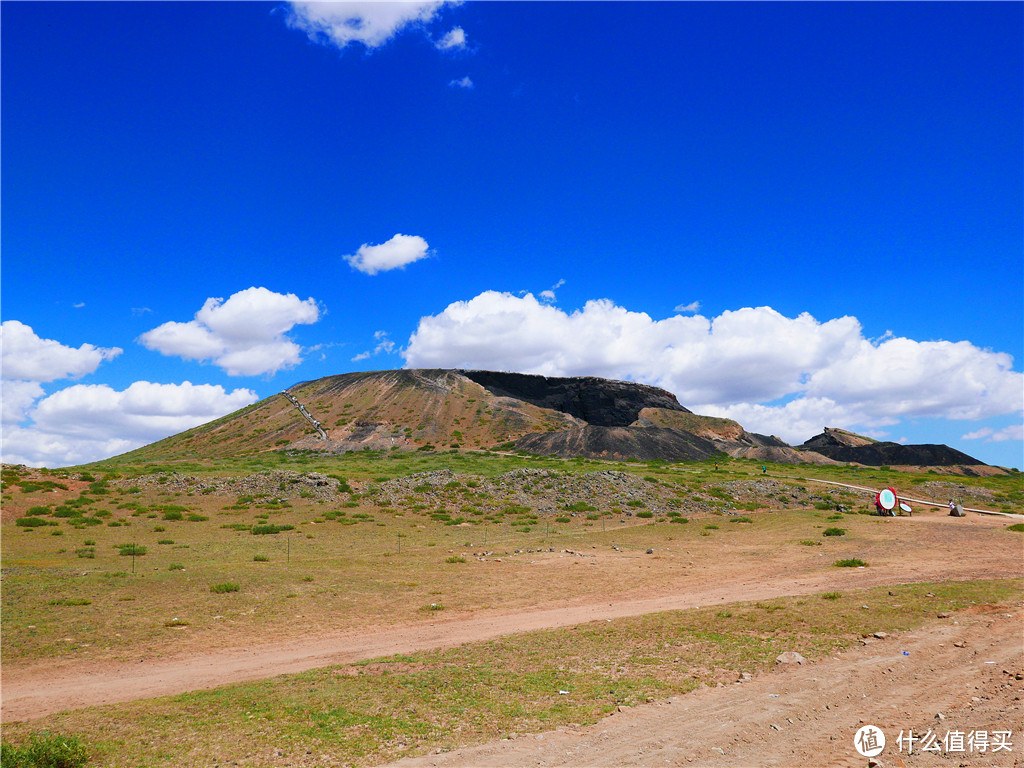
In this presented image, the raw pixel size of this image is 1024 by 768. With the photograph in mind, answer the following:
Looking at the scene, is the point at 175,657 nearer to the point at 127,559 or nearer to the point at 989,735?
the point at 127,559

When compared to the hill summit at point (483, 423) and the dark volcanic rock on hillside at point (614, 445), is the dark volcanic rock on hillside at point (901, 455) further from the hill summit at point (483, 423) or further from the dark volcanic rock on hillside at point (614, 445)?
the dark volcanic rock on hillside at point (614, 445)

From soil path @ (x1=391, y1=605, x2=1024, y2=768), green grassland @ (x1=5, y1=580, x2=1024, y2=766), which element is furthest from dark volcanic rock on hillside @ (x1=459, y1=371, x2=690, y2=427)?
soil path @ (x1=391, y1=605, x2=1024, y2=768)

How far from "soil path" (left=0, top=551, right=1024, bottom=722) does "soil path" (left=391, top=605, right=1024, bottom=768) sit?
6511 mm

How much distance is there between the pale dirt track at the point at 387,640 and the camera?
11844mm

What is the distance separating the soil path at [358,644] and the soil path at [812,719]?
6511 millimetres

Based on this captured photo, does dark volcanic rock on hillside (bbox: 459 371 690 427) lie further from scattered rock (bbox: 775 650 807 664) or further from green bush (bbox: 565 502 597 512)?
scattered rock (bbox: 775 650 807 664)

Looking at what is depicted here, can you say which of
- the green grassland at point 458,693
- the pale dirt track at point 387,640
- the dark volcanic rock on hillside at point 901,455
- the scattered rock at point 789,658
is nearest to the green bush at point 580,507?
the pale dirt track at point 387,640

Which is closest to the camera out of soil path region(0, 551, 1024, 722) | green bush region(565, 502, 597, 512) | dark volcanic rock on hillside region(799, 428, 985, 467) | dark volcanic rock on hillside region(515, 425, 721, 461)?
soil path region(0, 551, 1024, 722)

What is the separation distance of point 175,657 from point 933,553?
104 feet

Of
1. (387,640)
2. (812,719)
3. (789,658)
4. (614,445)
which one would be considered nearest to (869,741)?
(812,719)

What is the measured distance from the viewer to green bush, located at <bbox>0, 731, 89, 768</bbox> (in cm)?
761

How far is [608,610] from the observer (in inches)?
727

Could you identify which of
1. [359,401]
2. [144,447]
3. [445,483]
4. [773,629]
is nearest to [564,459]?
[445,483]

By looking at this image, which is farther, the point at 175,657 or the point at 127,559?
the point at 127,559
